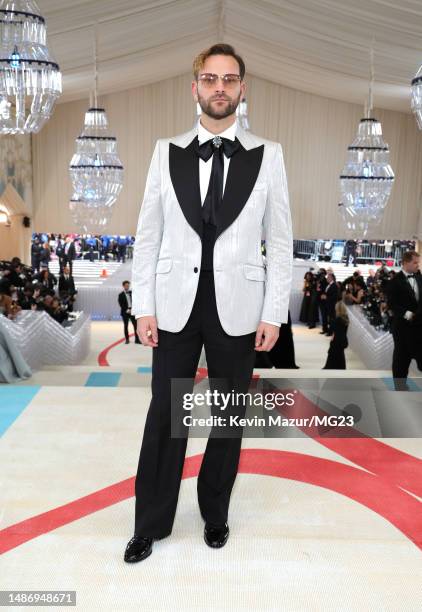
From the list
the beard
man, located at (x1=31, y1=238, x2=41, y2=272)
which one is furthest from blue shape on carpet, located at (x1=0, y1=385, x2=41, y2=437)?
man, located at (x1=31, y1=238, x2=41, y2=272)

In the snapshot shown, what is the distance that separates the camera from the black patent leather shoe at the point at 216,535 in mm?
2375

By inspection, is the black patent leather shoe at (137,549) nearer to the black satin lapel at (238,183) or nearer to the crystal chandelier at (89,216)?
the black satin lapel at (238,183)

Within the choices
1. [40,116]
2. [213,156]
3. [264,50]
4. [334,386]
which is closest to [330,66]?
[264,50]

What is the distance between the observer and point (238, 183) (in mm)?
2270

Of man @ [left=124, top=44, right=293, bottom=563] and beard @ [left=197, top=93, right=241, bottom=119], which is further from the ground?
beard @ [left=197, top=93, right=241, bottom=119]

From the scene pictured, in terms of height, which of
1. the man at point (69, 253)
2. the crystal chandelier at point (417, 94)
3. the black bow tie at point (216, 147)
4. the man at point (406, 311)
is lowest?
the man at point (69, 253)

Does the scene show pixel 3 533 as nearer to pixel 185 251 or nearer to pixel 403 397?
pixel 185 251

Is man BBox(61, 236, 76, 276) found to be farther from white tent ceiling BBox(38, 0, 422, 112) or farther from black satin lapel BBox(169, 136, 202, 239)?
black satin lapel BBox(169, 136, 202, 239)

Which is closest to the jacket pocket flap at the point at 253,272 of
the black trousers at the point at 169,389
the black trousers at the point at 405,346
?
the black trousers at the point at 169,389

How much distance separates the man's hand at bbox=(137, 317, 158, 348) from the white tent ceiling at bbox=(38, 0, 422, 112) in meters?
7.22

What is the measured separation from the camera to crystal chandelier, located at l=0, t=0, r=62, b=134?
17.5 feet

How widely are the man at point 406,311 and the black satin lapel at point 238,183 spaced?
377cm

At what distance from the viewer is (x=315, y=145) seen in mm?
18562

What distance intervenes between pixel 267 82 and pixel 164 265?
677 inches
